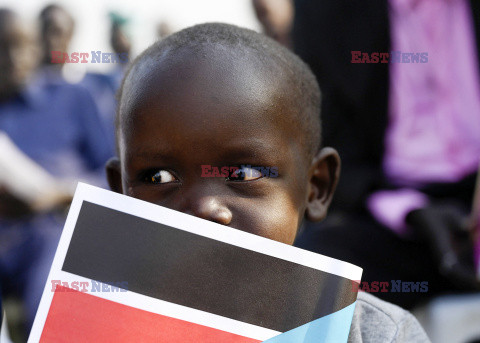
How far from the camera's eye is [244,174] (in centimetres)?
96

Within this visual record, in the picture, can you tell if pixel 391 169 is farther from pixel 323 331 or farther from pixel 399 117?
pixel 323 331

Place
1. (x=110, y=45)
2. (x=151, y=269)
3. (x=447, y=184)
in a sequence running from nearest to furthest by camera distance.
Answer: (x=151, y=269) < (x=447, y=184) < (x=110, y=45)

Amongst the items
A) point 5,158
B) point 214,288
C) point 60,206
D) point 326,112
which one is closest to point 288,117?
point 214,288

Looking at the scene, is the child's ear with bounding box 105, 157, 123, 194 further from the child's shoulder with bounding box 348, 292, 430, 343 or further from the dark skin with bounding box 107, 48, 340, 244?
the child's shoulder with bounding box 348, 292, 430, 343

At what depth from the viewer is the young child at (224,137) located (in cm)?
92

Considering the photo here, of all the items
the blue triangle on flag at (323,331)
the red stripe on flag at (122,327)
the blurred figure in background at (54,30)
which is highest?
the blurred figure in background at (54,30)

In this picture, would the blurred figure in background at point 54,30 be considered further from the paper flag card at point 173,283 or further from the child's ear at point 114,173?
the paper flag card at point 173,283

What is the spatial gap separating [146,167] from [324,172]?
379 mm

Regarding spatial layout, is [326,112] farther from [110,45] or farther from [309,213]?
[110,45]

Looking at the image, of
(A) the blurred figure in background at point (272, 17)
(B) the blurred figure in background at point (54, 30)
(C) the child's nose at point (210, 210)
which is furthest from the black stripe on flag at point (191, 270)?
(B) the blurred figure in background at point (54, 30)

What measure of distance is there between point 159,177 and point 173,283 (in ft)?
0.85

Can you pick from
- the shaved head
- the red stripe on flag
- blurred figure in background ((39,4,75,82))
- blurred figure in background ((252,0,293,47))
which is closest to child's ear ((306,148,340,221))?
the shaved head

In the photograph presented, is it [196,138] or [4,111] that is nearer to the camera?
[196,138]

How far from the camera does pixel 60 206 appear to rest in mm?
2289
